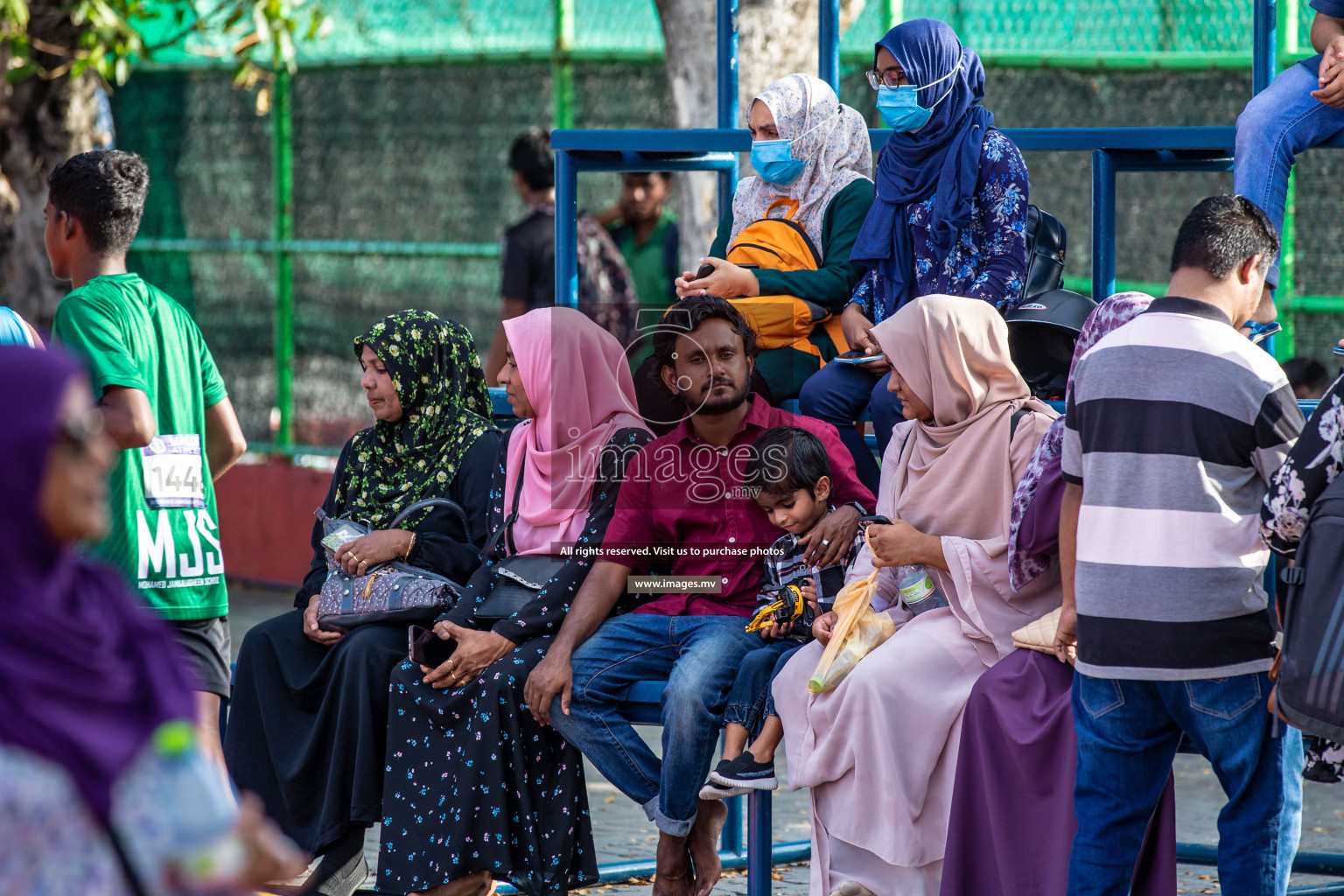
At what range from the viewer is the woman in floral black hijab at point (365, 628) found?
4.23 meters

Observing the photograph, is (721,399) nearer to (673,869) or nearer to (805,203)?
(805,203)

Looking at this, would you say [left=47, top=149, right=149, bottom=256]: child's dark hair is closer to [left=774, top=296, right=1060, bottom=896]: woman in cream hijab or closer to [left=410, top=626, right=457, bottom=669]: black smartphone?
[left=410, top=626, right=457, bottom=669]: black smartphone

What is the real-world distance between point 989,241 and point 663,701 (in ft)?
4.69

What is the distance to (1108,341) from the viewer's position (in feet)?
10.2

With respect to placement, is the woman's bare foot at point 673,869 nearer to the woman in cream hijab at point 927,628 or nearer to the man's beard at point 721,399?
the woman in cream hijab at point 927,628

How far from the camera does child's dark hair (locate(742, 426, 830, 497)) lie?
3.86 meters

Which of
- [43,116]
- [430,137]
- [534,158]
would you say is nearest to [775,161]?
[534,158]

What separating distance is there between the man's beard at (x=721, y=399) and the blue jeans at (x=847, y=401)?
353 mm

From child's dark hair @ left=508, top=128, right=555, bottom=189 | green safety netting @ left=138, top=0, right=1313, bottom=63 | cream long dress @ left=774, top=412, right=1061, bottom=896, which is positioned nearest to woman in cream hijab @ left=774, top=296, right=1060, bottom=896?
cream long dress @ left=774, top=412, right=1061, bottom=896

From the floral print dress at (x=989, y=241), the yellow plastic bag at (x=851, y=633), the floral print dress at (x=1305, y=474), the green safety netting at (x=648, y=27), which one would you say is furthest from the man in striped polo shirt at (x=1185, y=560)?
the green safety netting at (x=648, y=27)

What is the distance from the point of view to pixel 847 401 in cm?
430

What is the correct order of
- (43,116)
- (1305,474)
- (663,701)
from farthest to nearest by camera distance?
(43,116) < (663,701) < (1305,474)

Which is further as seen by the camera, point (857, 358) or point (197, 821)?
point (857, 358)

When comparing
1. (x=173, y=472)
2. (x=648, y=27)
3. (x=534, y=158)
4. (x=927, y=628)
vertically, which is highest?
(x=648, y=27)
